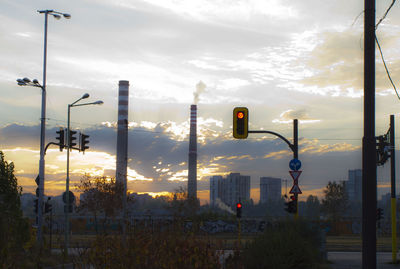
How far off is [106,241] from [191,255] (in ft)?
5.54

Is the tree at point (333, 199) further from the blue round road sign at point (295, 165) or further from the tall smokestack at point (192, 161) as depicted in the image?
the blue round road sign at point (295, 165)

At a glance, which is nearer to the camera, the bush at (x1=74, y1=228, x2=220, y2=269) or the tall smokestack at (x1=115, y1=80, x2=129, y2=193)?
the bush at (x1=74, y1=228, x2=220, y2=269)

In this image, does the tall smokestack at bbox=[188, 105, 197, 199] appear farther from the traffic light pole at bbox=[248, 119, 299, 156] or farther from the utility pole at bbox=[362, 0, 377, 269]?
the utility pole at bbox=[362, 0, 377, 269]

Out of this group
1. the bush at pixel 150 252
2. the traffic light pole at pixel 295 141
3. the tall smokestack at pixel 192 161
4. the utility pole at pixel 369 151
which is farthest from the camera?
the tall smokestack at pixel 192 161

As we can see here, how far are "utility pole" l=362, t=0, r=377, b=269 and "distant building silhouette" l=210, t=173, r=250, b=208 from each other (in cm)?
17429

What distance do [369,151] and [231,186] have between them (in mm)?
187615

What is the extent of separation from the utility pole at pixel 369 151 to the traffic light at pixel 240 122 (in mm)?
11469

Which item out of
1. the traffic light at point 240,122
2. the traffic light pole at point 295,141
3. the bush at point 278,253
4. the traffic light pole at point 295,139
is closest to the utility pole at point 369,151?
the bush at point 278,253

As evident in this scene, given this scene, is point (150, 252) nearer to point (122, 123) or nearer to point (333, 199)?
point (122, 123)

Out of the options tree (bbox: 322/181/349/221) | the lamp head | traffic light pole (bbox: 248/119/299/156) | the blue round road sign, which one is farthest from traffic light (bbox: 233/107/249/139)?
tree (bbox: 322/181/349/221)

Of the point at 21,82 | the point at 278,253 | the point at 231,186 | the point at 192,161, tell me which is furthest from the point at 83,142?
the point at 231,186

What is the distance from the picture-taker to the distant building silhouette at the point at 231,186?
7347 inches

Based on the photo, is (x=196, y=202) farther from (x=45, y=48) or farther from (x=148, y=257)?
(x=148, y=257)

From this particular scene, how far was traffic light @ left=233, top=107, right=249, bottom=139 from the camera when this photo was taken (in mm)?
21594
